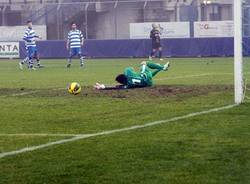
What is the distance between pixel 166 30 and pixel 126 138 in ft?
125

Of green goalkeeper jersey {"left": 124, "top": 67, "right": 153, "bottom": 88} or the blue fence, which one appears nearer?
green goalkeeper jersey {"left": 124, "top": 67, "right": 153, "bottom": 88}

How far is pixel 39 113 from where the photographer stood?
13000 mm

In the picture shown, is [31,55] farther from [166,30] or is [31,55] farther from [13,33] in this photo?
[13,33]

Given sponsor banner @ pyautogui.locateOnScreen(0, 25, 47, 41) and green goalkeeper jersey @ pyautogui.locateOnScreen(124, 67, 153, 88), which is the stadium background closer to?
sponsor banner @ pyautogui.locateOnScreen(0, 25, 47, 41)

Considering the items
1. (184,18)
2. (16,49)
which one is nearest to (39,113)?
(16,49)

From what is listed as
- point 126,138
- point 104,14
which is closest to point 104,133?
point 126,138

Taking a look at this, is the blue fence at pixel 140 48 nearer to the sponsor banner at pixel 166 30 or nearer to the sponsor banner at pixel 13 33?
the sponsor banner at pixel 166 30

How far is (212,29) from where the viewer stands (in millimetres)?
46750

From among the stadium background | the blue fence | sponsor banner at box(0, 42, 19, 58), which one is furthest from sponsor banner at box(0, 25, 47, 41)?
the blue fence

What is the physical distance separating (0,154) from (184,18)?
41385mm

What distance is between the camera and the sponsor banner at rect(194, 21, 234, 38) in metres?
46.4

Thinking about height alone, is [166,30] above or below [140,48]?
above

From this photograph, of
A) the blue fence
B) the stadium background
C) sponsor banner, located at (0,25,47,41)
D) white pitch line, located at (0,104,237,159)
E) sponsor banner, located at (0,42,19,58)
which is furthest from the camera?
the stadium background

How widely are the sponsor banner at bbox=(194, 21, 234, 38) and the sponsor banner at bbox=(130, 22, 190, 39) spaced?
23.3 inches
